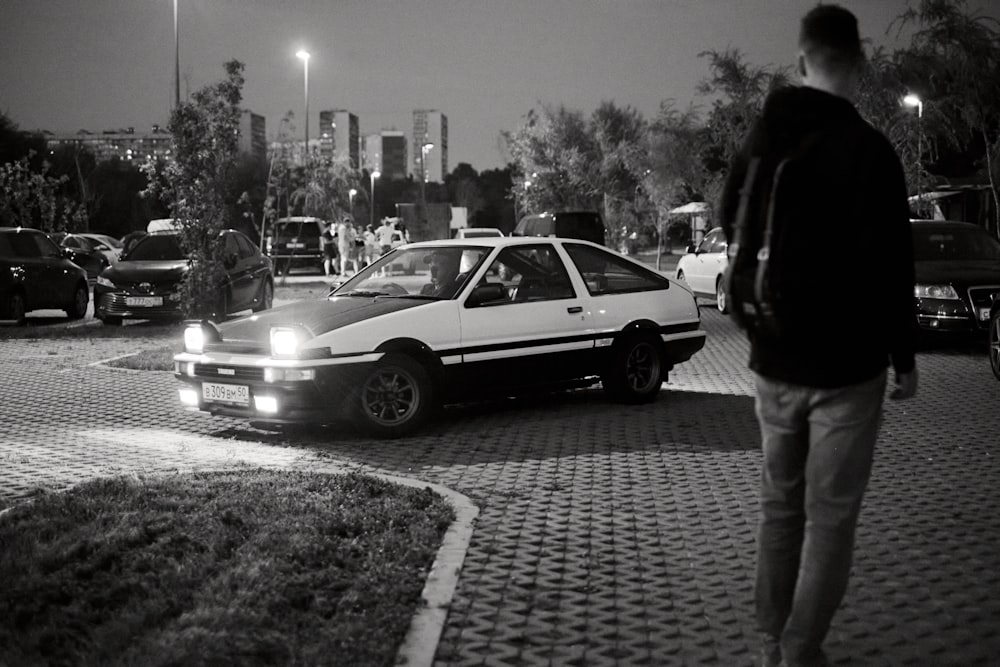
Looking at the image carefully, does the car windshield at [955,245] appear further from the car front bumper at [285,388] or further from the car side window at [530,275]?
the car front bumper at [285,388]

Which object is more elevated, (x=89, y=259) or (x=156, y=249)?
(x=156, y=249)

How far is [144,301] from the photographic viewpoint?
66.7ft

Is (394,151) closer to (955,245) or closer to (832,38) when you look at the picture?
(955,245)

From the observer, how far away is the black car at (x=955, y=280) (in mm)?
15383

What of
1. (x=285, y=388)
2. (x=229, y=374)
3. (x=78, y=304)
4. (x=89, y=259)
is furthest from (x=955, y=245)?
(x=89, y=259)

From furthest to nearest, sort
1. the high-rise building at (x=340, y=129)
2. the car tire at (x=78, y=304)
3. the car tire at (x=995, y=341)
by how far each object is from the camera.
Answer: the high-rise building at (x=340, y=129)
the car tire at (x=78, y=304)
the car tire at (x=995, y=341)

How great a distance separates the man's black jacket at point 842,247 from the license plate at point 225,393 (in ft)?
20.1

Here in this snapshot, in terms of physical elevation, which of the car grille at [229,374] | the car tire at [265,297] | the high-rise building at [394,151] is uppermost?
the high-rise building at [394,151]

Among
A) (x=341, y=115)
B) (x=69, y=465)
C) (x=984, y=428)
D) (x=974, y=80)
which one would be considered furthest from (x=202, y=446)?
(x=341, y=115)

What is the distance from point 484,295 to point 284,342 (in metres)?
1.74

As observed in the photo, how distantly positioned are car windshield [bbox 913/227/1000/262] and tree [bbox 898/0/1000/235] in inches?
529

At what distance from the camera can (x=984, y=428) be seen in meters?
9.67

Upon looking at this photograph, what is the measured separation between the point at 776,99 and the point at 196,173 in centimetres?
1459

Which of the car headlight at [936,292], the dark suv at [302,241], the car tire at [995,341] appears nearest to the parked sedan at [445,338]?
the car tire at [995,341]
